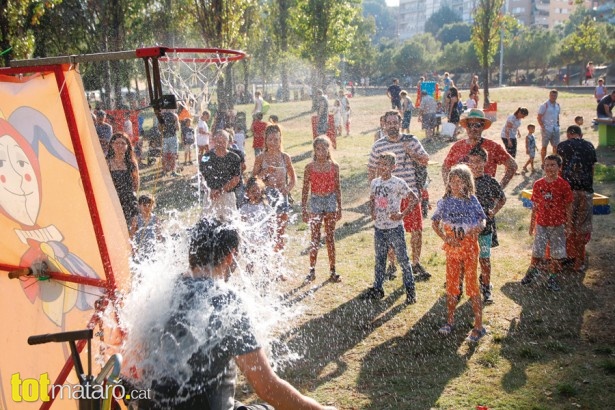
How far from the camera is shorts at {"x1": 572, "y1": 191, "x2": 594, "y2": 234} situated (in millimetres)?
7500

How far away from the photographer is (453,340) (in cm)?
571

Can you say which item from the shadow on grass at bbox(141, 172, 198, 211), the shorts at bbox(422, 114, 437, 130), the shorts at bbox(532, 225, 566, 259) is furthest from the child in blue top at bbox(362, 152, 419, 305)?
the shorts at bbox(422, 114, 437, 130)

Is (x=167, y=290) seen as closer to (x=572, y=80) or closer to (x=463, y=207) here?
(x=463, y=207)

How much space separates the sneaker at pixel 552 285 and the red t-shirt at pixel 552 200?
26.4 inches

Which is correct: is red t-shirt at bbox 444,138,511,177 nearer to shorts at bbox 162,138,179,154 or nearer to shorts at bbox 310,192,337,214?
shorts at bbox 310,192,337,214

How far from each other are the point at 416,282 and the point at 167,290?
4.97 metres

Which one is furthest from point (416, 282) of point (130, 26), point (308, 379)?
point (130, 26)

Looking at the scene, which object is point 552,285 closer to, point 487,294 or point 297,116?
point 487,294

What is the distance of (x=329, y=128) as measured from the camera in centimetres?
1930

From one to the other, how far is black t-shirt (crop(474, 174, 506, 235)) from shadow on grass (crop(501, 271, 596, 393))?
1.01m

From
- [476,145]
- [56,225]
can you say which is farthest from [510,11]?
[56,225]

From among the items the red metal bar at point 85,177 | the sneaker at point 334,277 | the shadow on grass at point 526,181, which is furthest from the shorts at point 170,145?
the red metal bar at point 85,177

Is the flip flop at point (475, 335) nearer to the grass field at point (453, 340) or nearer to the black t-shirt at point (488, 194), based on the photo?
the grass field at point (453, 340)

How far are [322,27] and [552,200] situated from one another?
2448cm
